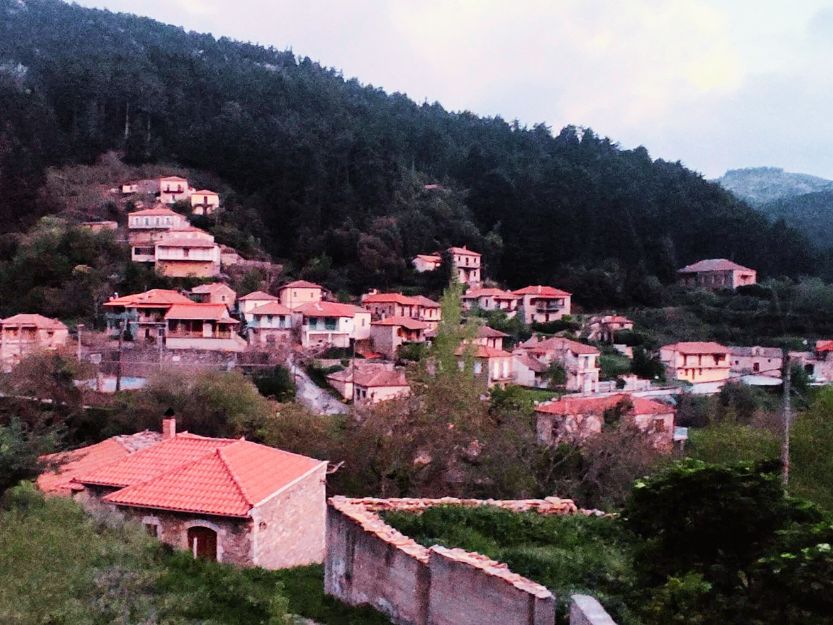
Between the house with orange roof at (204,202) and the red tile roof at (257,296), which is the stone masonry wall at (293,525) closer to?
the red tile roof at (257,296)

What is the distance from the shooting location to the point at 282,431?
2317 centimetres

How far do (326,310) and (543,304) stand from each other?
21125 millimetres

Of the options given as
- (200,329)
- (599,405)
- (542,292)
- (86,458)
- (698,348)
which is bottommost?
(599,405)

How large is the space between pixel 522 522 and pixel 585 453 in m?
10.9

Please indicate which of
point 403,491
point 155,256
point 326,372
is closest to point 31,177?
point 155,256

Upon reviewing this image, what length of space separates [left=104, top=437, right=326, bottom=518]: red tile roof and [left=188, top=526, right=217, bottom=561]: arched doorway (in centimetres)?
50

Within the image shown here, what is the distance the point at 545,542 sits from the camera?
34.9 ft

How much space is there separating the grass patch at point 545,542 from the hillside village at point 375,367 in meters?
0.06

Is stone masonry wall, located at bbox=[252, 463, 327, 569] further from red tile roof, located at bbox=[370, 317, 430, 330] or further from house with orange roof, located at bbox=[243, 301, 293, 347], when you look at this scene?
red tile roof, located at bbox=[370, 317, 430, 330]

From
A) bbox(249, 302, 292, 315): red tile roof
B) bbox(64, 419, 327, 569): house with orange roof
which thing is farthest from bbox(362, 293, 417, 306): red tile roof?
bbox(64, 419, 327, 569): house with orange roof

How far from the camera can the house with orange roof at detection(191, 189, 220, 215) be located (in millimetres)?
63344

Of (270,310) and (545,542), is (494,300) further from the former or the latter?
(545,542)

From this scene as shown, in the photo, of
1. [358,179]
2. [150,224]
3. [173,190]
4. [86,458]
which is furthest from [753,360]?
[173,190]

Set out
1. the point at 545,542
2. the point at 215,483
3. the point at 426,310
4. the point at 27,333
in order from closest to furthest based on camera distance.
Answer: the point at 545,542, the point at 215,483, the point at 27,333, the point at 426,310
